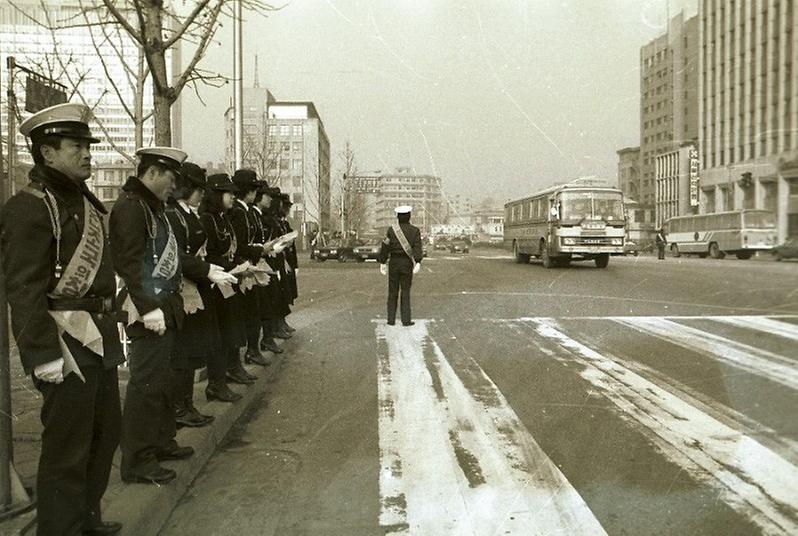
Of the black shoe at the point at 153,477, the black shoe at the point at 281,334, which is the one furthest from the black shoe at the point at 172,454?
the black shoe at the point at 281,334

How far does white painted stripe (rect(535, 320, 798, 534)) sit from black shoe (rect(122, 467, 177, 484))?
3061mm

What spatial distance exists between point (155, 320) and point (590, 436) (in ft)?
10.2

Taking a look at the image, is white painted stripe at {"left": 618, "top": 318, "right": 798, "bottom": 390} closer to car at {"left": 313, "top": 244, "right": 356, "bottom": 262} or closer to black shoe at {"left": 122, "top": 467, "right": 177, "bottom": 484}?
black shoe at {"left": 122, "top": 467, "right": 177, "bottom": 484}

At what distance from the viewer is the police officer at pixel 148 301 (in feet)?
13.0

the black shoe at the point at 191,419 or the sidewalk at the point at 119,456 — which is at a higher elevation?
the black shoe at the point at 191,419

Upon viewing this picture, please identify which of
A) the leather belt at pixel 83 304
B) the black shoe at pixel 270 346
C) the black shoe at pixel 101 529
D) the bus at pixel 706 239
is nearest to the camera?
the leather belt at pixel 83 304

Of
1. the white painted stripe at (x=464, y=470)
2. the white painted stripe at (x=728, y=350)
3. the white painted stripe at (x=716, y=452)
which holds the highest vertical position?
the white painted stripe at (x=728, y=350)

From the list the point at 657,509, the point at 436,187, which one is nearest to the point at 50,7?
the point at 657,509

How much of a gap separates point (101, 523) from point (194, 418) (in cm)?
186

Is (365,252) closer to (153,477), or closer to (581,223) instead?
(581,223)

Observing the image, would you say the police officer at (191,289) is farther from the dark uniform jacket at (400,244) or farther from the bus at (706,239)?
the bus at (706,239)

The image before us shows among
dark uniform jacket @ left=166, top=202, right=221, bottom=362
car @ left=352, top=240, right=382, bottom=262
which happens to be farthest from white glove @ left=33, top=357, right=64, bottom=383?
car @ left=352, top=240, right=382, bottom=262

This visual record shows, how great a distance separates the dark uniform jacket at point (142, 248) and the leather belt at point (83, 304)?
56 centimetres

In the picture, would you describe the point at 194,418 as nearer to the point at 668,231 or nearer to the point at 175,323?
the point at 175,323
